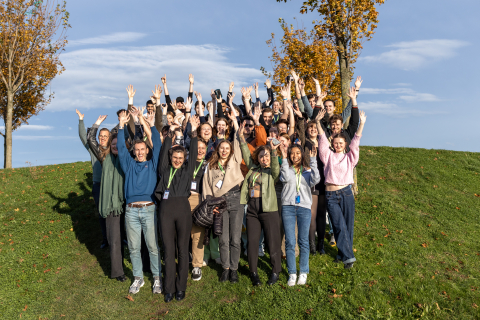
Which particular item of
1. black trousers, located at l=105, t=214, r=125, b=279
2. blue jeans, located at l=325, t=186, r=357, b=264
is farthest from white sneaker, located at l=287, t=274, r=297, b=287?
black trousers, located at l=105, t=214, r=125, b=279

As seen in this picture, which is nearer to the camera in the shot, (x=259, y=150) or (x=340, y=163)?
(x=259, y=150)

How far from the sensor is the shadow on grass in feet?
28.8

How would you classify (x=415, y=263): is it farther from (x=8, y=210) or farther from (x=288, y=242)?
(x=8, y=210)

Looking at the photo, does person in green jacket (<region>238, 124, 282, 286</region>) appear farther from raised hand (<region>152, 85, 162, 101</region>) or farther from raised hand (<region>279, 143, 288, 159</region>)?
raised hand (<region>152, 85, 162, 101</region>)

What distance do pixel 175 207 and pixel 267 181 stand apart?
173 cm

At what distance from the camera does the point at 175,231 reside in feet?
20.2

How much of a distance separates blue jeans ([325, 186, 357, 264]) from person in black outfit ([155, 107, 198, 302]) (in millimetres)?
2784

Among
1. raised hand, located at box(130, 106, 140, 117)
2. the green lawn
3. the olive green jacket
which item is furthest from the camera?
raised hand, located at box(130, 106, 140, 117)

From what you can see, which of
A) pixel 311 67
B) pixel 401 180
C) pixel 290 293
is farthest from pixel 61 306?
pixel 311 67

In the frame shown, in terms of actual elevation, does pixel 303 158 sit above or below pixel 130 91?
below

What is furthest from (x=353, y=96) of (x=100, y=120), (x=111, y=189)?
(x=100, y=120)

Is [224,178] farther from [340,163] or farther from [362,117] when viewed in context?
[362,117]

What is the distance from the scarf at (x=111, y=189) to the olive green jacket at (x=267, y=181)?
253 centimetres

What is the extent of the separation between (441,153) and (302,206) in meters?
15.3
